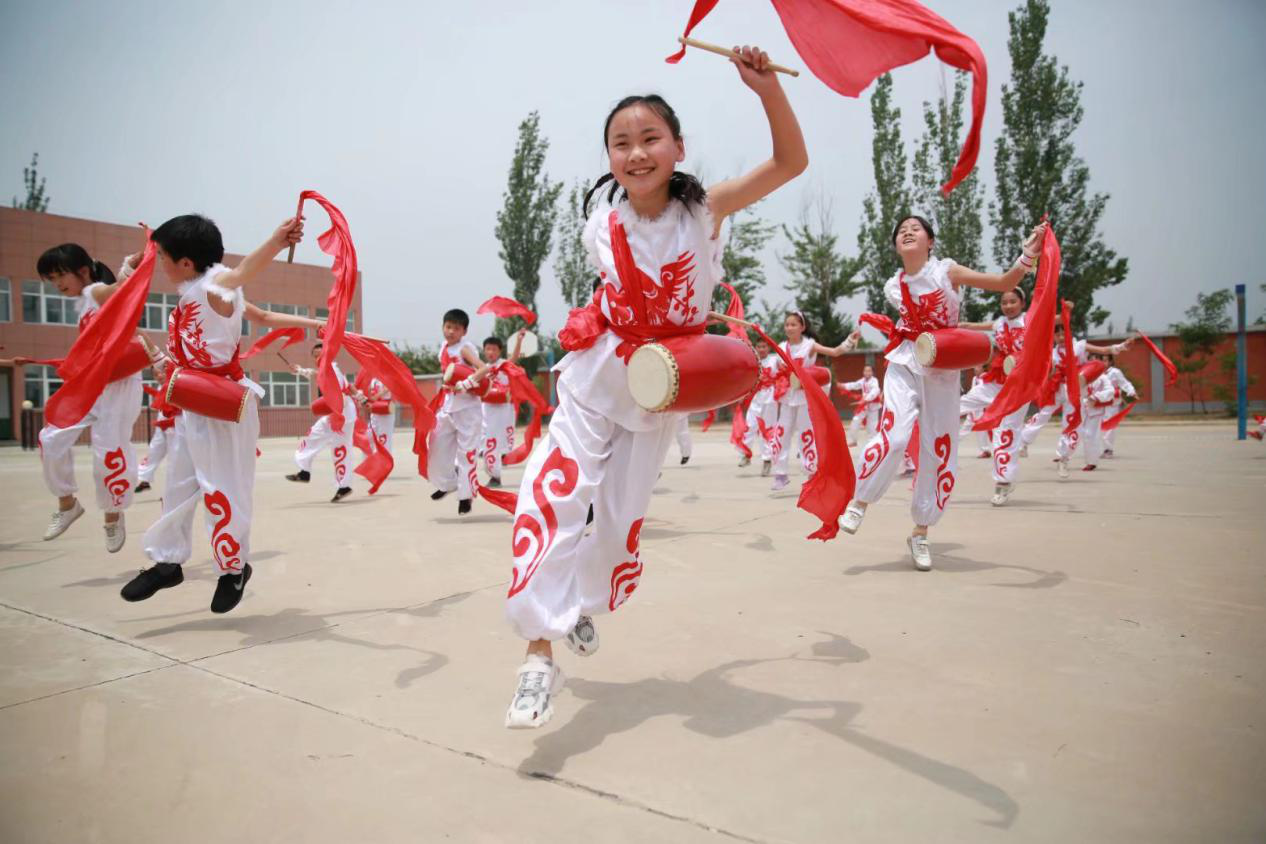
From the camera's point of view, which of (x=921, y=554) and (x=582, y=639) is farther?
(x=921, y=554)

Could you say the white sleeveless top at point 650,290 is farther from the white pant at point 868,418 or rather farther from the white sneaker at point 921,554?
the white pant at point 868,418

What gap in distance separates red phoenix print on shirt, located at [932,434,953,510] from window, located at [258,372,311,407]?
120 ft

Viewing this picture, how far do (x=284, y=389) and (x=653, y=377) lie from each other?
39085mm

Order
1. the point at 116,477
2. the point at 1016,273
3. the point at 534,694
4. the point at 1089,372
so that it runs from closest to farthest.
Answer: the point at 534,694 < the point at 1016,273 < the point at 116,477 < the point at 1089,372

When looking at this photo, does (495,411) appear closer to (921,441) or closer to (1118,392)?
(921,441)

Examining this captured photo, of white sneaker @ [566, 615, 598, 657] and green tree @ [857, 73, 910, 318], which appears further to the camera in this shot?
green tree @ [857, 73, 910, 318]

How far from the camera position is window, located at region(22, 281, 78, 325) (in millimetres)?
30328

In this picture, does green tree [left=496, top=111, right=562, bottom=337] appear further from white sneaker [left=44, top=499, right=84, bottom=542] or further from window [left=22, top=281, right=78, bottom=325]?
white sneaker [left=44, top=499, right=84, bottom=542]

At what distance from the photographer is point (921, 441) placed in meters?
5.13

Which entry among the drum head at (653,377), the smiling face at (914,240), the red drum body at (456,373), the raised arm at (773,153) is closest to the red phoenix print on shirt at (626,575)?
the drum head at (653,377)

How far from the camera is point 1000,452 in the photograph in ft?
25.8

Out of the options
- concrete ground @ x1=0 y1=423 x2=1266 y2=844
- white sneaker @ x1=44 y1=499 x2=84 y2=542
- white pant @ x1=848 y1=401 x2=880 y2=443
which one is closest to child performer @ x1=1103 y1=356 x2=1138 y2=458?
white pant @ x1=848 y1=401 x2=880 y2=443

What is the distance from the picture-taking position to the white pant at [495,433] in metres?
8.95

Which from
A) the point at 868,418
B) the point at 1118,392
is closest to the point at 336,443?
the point at 868,418
